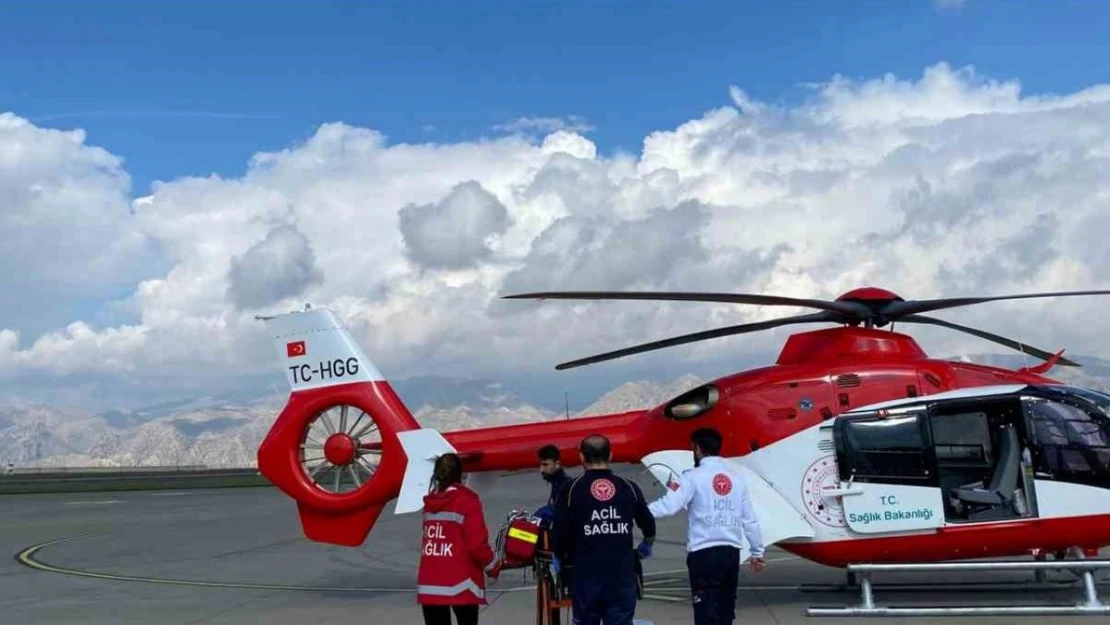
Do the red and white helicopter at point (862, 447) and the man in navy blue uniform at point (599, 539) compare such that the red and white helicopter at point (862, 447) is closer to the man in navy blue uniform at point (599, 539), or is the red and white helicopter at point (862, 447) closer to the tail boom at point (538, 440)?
the tail boom at point (538, 440)

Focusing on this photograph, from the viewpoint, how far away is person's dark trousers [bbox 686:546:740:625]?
762 centimetres

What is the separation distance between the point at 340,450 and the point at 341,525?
3.13 ft

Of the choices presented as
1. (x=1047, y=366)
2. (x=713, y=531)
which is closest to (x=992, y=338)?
(x=1047, y=366)

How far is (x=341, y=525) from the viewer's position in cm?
1253

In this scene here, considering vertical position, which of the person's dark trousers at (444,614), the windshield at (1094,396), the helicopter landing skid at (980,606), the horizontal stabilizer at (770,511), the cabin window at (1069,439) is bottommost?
the helicopter landing skid at (980,606)

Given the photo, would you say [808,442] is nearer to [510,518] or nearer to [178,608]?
[510,518]

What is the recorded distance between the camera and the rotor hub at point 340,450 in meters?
12.4

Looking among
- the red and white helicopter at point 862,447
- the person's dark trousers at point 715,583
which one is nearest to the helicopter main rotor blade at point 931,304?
the red and white helicopter at point 862,447

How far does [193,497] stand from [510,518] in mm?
36362

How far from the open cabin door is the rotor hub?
18.9 feet

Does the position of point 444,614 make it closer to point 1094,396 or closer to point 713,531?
point 713,531

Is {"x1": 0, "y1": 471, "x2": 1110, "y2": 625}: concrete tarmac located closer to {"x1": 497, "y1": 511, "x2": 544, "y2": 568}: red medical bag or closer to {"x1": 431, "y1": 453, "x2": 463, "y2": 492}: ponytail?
{"x1": 497, "y1": 511, "x2": 544, "y2": 568}: red medical bag

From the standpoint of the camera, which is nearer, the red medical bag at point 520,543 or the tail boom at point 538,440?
the red medical bag at point 520,543

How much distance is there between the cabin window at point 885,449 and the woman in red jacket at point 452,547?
17.5 feet
